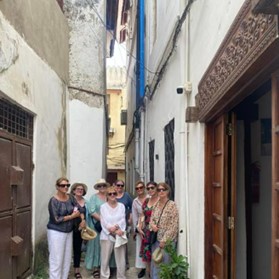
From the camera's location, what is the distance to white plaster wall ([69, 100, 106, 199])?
914 centimetres

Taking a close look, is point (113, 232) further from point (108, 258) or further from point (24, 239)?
point (24, 239)

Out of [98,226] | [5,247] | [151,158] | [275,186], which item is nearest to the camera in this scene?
[275,186]

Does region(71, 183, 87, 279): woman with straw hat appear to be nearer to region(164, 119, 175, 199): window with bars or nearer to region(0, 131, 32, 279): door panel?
region(0, 131, 32, 279): door panel

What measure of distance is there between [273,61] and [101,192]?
16.5ft

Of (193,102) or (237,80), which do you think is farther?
(193,102)

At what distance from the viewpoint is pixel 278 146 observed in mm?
2537

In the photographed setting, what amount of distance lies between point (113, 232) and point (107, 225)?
136mm

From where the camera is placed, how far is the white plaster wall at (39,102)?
5211 mm

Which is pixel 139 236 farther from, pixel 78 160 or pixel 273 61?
pixel 273 61

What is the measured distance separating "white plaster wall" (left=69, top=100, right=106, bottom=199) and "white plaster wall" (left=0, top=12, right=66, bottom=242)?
1.58ft

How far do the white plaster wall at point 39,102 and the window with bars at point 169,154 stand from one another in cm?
196

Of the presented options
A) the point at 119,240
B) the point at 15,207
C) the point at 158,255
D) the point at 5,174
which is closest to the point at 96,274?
the point at 119,240

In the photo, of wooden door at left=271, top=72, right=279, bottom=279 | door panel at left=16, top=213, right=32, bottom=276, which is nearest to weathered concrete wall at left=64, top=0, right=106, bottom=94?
door panel at left=16, top=213, right=32, bottom=276

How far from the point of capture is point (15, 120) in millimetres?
5727
